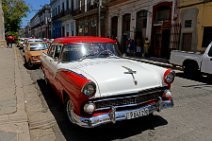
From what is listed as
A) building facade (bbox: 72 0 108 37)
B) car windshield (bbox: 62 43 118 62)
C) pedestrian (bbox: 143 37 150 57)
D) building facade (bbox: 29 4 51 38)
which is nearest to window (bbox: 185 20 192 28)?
pedestrian (bbox: 143 37 150 57)

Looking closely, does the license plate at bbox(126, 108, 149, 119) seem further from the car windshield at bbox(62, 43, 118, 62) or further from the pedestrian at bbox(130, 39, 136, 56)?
the pedestrian at bbox(130, 39, 136, 56)

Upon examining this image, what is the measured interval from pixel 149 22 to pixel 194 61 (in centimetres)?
1009

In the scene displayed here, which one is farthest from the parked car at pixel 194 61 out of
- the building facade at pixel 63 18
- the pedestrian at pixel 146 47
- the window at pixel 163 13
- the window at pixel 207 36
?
the building facade at pixel 63 18

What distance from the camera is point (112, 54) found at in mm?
5406

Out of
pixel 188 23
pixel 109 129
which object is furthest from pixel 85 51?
pixel 188 23

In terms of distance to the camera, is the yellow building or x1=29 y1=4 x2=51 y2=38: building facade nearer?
the yellow building

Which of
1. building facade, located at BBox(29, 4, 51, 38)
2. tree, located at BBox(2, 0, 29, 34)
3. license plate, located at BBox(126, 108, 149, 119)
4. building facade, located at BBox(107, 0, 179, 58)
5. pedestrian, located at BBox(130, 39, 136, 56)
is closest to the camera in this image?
license plate, located at BBox(126, 108, 149, 119)

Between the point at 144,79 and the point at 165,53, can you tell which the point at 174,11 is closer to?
the point at 165,53

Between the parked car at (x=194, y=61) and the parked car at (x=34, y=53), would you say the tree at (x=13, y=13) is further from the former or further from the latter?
Result: the parked car at (x=194, y=61)

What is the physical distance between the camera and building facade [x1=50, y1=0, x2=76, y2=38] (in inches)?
1615

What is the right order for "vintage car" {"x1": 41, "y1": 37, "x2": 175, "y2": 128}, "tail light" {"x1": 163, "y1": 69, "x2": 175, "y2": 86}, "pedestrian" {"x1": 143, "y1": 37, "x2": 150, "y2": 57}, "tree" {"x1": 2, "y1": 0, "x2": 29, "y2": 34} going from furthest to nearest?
→ 1. "tree" {"x1": 2, "y1": 0, "x2": 29, "y2": 34}
2. "pedestrian" {"x1": 143, "y1": 37, "x2": 150, "y2": 57}
3. "tail light" {"x1": 163, "y1": 69, "x2": 175, "y2": 86}
4. "vintage car" {"x1": 41, "y1": 37, "x2": 175, "y2": 128}

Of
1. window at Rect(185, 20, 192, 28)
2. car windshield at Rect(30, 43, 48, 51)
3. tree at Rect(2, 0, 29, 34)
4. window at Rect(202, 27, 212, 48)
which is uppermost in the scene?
tree at Rect(2, 0, 29, 34)

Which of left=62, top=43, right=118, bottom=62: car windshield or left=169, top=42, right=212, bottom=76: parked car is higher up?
left=62, top=43, right=118, bottom=62: car windshield

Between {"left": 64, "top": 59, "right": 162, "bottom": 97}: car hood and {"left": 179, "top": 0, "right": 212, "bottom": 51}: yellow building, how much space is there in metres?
11.1
